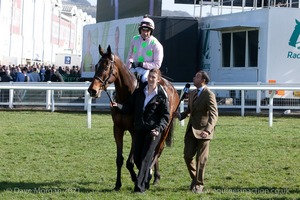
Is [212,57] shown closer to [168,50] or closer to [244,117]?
[168,50]

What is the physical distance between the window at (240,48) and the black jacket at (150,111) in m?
13.4

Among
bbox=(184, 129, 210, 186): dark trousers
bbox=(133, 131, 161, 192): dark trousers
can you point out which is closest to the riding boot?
bbox=(133, 131, 161, 192): dark trousers

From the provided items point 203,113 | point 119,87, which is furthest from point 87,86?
point 203,113

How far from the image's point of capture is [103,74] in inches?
330

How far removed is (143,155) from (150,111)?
58 centimetres

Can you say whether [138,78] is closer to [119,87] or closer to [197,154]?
[119,87]

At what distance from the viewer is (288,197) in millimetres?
8047

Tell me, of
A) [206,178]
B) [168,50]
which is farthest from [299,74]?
[206,178]

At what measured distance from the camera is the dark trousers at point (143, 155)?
324 inches

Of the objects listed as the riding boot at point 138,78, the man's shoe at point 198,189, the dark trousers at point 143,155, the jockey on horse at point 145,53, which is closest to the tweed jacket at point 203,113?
the dark trousers at point 143,155

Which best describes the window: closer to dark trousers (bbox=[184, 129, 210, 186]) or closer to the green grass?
the green grass

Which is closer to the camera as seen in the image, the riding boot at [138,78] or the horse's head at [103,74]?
the horse's head at [103,74]

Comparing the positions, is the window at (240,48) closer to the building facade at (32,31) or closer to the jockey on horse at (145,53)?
the jockey on horse at (145,53)

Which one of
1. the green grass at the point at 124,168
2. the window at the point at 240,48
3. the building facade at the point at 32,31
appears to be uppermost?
the building facade at the point at 32,31
